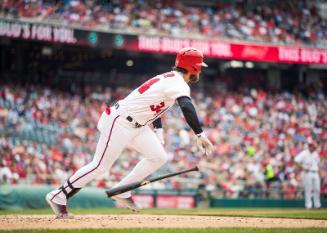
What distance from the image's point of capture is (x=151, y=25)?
82.0 ft

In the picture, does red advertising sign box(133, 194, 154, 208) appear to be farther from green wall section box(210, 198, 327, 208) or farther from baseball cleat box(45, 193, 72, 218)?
baseball cleat box(45, 193, 72, 218)

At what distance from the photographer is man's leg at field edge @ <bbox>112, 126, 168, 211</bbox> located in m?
8.61

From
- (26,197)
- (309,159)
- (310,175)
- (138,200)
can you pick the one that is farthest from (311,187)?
(26,197)

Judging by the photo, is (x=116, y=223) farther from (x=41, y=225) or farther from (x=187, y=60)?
(x=187, y=60)

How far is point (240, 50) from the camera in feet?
85.3

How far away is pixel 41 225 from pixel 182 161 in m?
13.4

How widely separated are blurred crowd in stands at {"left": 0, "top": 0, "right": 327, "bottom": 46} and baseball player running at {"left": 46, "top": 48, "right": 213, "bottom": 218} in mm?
14330

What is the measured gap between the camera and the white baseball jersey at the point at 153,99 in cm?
830

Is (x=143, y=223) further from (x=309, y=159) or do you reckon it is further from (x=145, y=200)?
(x=309, y=159)

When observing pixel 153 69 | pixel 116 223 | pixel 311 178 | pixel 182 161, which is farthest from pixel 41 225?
pixel 153 69

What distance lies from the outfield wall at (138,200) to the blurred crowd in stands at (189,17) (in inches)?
286

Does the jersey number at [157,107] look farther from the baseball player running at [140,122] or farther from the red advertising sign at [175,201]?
the red advertising sign at [175,201]

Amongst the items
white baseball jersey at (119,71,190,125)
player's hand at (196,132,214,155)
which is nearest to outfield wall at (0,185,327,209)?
white baseball jersey at (119,71,190,125)

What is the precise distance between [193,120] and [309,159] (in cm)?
1117
